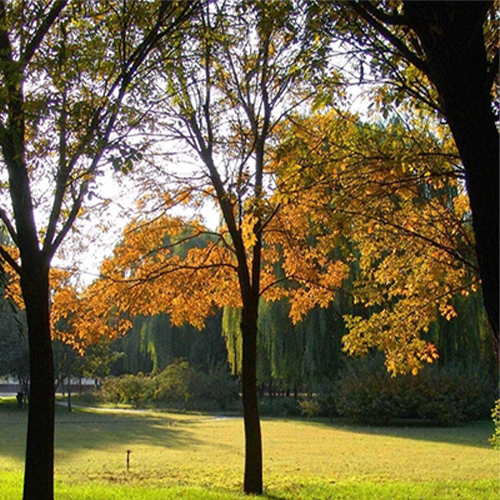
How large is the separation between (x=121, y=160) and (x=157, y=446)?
1409cm

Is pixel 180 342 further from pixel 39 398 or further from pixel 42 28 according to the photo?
pixel 42 28

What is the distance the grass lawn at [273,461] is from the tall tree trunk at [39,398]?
1.43 meters

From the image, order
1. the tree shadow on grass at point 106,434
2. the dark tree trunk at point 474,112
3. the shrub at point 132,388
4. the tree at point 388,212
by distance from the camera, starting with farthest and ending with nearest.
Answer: the shrub at point 132,388
the tree shadow on grass at point 106,434
the tree at point 388,212
the dark tree trunk at point 474,112

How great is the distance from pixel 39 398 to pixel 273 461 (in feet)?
28.8

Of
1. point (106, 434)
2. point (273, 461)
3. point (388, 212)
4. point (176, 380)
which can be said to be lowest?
point (106, 434)

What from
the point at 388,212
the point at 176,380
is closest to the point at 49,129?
the point at 388,212

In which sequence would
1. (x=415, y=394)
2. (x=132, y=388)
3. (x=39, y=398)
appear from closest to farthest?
(x=39, y=398), (x=415, y=394), (x=132, y=388)

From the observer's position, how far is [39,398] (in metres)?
6.12

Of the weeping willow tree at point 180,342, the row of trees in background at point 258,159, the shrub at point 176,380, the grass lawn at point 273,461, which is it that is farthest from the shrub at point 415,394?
the row of trees in background at point 258,159

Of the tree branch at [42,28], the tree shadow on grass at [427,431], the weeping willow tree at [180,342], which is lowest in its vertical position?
the tree shadow on grass at [427,431]

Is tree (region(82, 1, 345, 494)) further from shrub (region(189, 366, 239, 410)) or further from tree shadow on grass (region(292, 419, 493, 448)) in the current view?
shrub (region(189, 366, 239, 410))

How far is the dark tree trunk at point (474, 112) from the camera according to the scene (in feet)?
10.8

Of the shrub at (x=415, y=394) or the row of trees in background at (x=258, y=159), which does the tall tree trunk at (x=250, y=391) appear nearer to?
the row of trees in background at (x=258, y=159)

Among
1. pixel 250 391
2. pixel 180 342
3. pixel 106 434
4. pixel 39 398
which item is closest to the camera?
pixel 39 398
